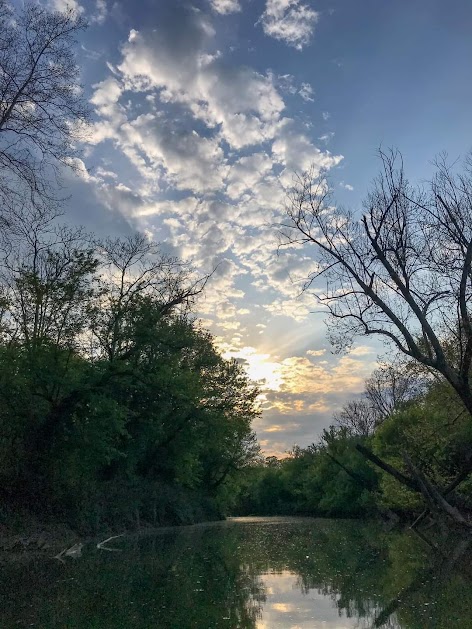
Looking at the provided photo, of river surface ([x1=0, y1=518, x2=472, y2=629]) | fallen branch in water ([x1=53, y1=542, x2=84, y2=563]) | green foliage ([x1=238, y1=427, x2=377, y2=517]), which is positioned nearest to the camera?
river surface ([x1=0, y1=518, x2=472, y2=629])

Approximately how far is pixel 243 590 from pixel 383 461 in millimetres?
10955

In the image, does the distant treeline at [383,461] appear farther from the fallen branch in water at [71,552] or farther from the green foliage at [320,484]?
the fallen branch in water at [71,552]

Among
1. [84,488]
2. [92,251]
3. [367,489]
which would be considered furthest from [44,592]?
[367,489]

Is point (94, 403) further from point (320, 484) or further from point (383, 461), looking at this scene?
point (320, 484)

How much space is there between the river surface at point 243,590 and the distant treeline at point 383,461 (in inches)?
173

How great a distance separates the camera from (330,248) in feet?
53.7

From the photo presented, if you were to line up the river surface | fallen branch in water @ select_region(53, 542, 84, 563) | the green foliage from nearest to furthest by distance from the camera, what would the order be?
the river surface
fallen branch in water @ select_region(53, 542, 84, 563)
the green foliage

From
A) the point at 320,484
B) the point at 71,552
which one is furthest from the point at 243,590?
the point at 320,484

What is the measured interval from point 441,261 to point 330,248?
123 inches

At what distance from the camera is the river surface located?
8.55 m

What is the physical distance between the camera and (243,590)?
1120cm

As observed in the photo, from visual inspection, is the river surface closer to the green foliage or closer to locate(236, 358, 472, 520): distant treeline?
locate(236, 358, 472, 520): distant treeline

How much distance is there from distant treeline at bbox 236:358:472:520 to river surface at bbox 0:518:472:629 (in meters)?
4.39

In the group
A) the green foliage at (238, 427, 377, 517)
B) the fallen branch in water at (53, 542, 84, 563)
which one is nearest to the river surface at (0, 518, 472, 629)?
the fallen branch in water at (53, 542, 84, 563)
